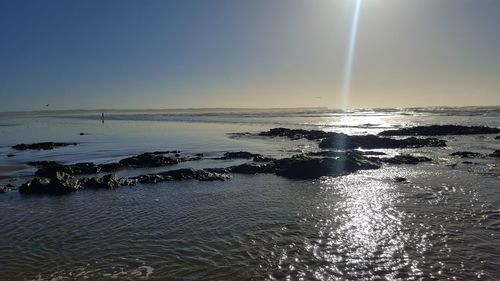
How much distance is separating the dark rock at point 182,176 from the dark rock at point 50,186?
2.94m

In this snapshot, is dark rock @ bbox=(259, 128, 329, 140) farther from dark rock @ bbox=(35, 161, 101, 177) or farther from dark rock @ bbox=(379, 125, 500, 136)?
dark rock @ bbox=(35, 161, 101, 177)

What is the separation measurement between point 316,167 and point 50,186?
1211cm

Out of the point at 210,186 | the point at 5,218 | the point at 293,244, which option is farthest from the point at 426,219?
the point at 5,218

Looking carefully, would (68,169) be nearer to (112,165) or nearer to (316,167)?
(112,165)

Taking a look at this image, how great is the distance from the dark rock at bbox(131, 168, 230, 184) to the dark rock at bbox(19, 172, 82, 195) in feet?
9.65

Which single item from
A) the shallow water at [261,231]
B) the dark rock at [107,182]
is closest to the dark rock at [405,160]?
the shallow water at [261,231]

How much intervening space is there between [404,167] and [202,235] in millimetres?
15279

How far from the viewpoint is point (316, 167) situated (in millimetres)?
21422

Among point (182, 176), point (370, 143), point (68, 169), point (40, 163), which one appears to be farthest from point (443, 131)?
point (40, 163)

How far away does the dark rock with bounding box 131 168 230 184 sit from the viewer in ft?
66.1

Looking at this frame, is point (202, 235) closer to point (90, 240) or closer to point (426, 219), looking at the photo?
point (90, 240)

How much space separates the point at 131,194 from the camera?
680 inches

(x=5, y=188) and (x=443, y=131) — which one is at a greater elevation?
(x=443, y=131)

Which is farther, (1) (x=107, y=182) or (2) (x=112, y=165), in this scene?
(2) (x=112, y=165)
